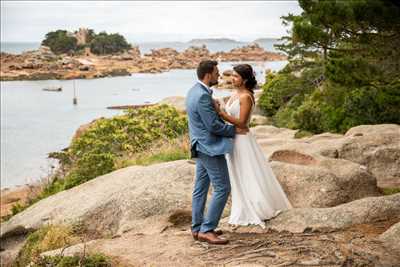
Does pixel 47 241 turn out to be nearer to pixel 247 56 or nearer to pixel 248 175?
pixel 248 175

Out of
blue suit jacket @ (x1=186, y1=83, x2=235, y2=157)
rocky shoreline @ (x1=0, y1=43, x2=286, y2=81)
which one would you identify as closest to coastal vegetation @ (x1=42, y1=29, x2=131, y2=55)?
rocky shoreline @ (x1=0, y1=43, x2=286, y2=81)

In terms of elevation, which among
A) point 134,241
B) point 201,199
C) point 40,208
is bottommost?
point 40,208

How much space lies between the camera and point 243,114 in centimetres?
816

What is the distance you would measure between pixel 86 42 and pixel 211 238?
163319mm

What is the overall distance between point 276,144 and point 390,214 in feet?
24.6

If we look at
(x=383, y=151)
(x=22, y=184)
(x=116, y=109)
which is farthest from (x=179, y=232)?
(x=116, y=109)

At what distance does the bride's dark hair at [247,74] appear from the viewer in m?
8.05

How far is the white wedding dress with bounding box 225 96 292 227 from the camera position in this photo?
8.50 metres

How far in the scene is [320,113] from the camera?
2609 cm

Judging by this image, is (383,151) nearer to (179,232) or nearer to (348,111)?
(179,232)

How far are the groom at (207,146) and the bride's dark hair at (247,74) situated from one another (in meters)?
0.53

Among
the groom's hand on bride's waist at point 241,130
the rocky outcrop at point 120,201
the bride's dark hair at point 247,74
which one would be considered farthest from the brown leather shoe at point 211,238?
the rocky outcrop at point 120,201

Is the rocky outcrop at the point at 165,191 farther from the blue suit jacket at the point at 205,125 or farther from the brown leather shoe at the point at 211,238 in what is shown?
the blue suit jacket at the point at 205,125

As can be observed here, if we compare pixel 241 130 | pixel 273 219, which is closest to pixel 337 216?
Result: pixel 273 219
